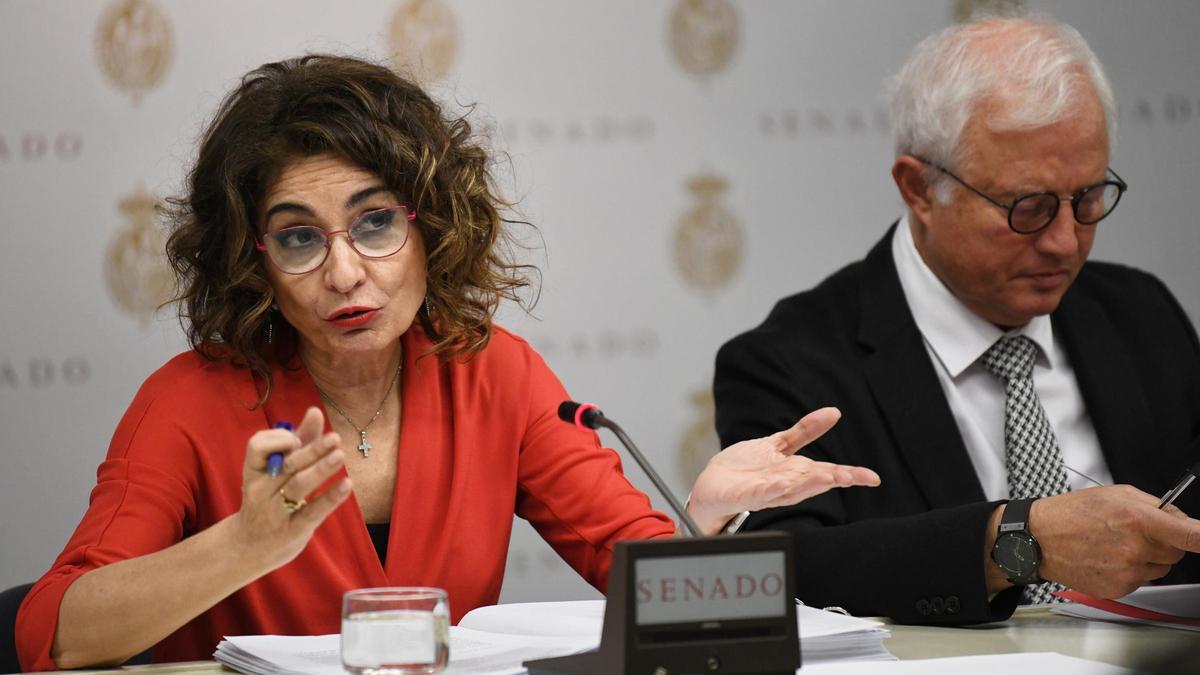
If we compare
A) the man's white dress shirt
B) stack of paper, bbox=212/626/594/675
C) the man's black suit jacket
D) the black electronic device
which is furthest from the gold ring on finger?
the man's white dress shirt

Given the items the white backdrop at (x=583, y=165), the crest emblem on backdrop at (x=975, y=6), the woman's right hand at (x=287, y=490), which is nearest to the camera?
the woman's right hand at (x=287, y=490)

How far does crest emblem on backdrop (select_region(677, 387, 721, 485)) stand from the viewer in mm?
3225

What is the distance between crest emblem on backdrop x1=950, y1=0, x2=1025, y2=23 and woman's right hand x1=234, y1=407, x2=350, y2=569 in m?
2.39

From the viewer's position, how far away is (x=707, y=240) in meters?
3.23

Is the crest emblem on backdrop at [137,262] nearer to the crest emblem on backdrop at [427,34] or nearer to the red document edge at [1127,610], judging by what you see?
the crest emblem on backdrop at [427,34]

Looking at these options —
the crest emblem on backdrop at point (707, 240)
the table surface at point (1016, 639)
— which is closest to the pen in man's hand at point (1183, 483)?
the table surface at point (1016, 639)

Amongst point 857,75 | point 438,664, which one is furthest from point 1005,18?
point 438,664

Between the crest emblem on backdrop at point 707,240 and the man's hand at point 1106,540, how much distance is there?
4.96 ft

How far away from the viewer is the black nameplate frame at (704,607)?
1.26 meters

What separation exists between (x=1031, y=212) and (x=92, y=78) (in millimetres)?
2038

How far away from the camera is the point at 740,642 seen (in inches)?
50.6

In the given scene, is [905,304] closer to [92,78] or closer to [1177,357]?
[1177,357]

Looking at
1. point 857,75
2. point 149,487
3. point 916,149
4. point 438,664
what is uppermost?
point 857,75

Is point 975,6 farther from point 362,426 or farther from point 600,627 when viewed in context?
point 600,627
